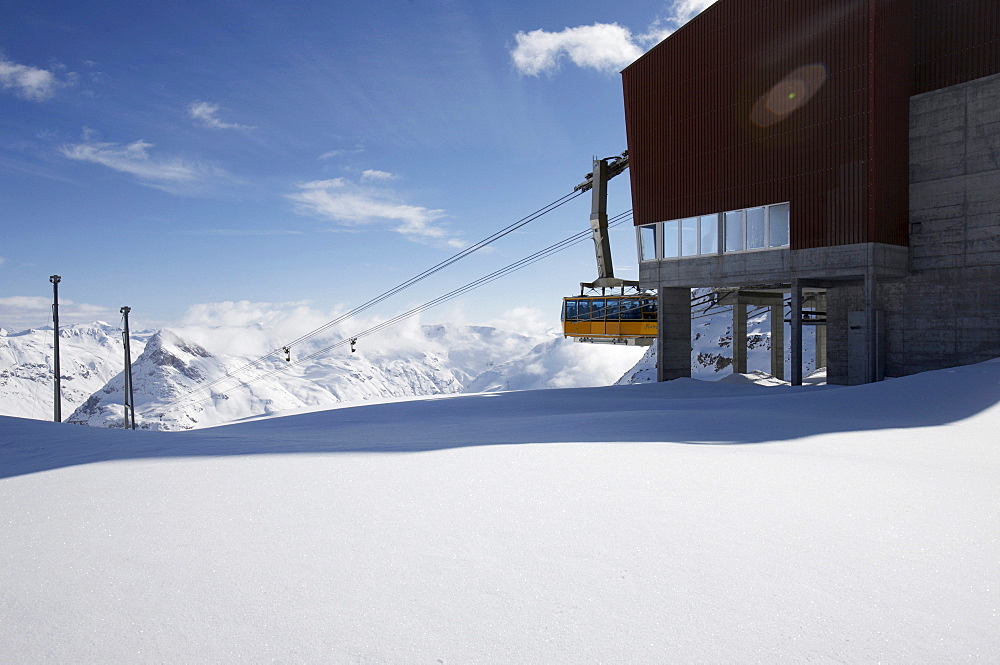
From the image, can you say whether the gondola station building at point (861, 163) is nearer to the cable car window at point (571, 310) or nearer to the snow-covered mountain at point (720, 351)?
the cable car window at point (571, 310)

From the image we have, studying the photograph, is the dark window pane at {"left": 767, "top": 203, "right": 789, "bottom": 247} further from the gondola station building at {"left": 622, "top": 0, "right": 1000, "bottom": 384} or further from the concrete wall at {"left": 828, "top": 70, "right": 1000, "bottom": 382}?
the concrete wall at {"left": 828, "top": 70, "right": 1000, "bottom": 382}

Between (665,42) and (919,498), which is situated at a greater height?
(665,42)

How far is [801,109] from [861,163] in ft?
9.13

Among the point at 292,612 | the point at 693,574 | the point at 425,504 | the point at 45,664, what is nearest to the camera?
the point at 45,664

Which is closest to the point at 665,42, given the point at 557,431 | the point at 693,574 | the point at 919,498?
the point at 557,431

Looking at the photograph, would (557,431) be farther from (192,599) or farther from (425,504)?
(192,599)

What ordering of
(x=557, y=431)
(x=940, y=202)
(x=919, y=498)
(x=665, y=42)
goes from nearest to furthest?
(x=919, y=498) < (x=557, y=431) < (x=940, y=202) < (x=665, y=42)

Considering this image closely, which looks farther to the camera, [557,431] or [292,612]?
[557,431]

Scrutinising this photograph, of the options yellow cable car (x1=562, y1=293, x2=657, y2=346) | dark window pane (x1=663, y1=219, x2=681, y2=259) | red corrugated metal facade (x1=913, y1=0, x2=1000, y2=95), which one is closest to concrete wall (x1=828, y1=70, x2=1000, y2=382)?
red corrugated metal facade (x1=913, y1=0, x2=1000, y2=95)

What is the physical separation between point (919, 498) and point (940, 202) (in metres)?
18.6

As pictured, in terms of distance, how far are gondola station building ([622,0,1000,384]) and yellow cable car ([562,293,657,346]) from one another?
397 inches

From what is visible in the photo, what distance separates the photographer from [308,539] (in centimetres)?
397

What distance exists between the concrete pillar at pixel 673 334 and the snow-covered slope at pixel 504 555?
644 inches

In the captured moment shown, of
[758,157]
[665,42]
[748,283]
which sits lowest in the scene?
[748,283]
